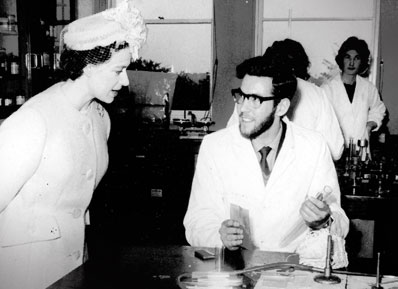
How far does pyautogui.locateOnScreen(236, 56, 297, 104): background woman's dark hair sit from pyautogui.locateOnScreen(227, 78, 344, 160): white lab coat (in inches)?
58.5

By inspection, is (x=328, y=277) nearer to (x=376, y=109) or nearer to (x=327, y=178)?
(x=327, y=178)

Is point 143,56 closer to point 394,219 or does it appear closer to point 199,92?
point 199,92

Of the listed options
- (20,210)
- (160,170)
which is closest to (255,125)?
(20,210)

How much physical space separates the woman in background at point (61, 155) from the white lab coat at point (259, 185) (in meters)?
0.55

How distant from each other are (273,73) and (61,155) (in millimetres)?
1138

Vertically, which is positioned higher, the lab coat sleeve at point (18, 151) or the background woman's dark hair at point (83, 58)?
the background woman's dark hair at point (83, 58)

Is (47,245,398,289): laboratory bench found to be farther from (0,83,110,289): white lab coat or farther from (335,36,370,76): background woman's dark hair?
(335,36,370,76): background woman's dark hair

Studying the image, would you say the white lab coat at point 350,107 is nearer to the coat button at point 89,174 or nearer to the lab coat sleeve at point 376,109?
the lab coat sleeve at point 376,109

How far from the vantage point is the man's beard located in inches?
99.5

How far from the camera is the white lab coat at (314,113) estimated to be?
4.05 m

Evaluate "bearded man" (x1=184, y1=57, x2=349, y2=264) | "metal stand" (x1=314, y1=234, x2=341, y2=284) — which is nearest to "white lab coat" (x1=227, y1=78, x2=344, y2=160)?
"bearded man" (x1=184, y1=57, x2=349, y2=264)

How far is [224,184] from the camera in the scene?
2.57 m

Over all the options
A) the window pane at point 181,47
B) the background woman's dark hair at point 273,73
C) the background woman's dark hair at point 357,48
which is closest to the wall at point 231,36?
the window pane at point 181,47

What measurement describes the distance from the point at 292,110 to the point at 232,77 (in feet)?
7.26
